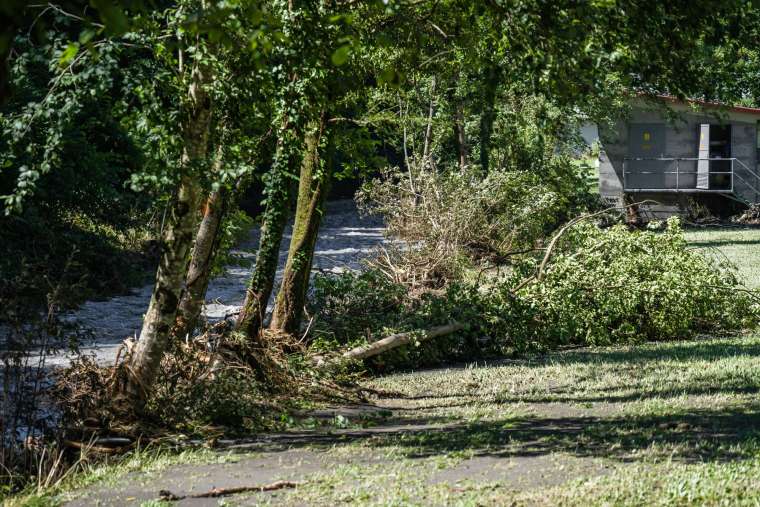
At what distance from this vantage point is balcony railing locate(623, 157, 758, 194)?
3722cm

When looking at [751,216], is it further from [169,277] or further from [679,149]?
[169,277]

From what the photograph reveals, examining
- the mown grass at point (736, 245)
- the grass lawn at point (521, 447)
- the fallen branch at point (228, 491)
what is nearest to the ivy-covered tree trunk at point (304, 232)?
the grass lawn at point (521, 447)

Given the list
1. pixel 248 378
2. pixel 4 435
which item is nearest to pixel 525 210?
pixel 248 378

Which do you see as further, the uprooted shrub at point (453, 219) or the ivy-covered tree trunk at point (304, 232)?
the uprooted shrub at point (453, 219)

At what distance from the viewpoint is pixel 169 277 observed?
8.44 m

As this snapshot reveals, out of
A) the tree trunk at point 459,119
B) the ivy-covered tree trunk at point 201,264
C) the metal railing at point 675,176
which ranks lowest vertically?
the ivy-covered tree trunk at point 201,264

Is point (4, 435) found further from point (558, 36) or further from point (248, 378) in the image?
point (558, 36)

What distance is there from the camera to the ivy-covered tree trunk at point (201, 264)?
9.77 metres

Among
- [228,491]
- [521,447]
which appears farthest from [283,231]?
[228,491]

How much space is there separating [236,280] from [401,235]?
484 centimetres

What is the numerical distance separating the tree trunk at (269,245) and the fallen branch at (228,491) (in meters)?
4.46

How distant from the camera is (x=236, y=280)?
22.4 meters

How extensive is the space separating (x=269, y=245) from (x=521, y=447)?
509 centimetres

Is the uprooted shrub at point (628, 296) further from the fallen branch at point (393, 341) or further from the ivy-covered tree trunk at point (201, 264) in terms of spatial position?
the ivy-covered tree trunk at point (201, 264)
